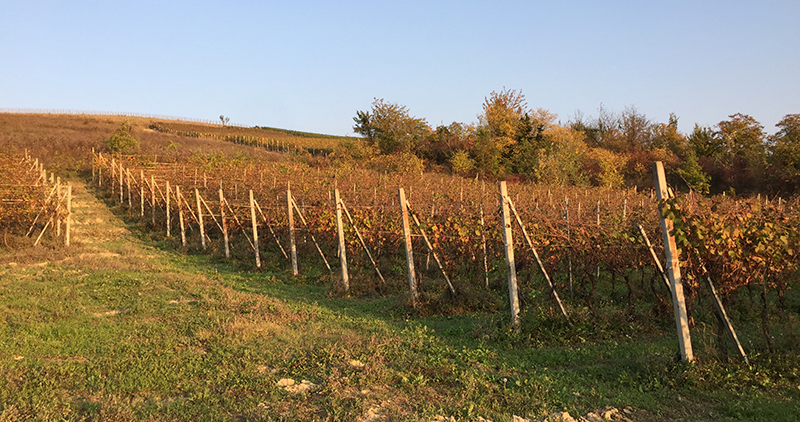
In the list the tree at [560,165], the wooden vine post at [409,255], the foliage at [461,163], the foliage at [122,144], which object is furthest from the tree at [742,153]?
the foliage at [122,144]

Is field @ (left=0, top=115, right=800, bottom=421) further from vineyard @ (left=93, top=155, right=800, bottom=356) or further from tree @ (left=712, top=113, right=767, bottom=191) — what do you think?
tree @ (left=712, top=113, right=767, bottom=191)

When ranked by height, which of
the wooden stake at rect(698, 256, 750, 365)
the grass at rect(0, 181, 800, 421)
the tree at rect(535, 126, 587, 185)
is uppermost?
the tree at rect(535, 126, 587, 185)

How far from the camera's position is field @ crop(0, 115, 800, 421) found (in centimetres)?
438

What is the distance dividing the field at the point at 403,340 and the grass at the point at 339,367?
0.02 meters

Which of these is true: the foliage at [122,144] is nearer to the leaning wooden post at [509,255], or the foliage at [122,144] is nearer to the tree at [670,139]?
the leaning wooden post at [509,255]

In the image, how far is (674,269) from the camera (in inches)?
199

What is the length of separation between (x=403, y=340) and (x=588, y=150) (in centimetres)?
4391

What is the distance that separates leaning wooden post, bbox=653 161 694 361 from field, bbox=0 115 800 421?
0.61ft

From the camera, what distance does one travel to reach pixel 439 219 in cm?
976

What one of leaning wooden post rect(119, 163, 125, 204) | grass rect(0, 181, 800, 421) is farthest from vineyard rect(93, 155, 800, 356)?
leaning wooden post rect(119, 163, 125, 204)

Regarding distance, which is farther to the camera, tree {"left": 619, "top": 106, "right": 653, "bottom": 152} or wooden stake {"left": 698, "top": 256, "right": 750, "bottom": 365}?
tree {"left": 619, "top": 106, "right": 653, "bottom": 152}

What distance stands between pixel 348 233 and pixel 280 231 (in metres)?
3.06

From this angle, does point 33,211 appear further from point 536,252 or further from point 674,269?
point 674,269

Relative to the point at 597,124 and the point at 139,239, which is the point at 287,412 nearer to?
the point at 139,239
